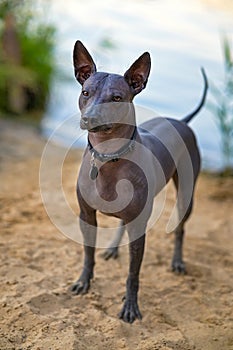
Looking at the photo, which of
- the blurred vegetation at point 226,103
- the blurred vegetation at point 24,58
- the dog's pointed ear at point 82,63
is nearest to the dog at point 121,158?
the dog's pointed ear at point 82,63

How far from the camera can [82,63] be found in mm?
2873

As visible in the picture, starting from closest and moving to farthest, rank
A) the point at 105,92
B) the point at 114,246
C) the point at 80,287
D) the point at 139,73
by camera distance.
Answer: the point at 105,92 → the point at 139,73 → the point at 80,287 → the point at 114,246

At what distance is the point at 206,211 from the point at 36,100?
4.14m

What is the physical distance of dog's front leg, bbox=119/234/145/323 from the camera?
3.08 metres

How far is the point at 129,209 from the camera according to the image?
2.93m

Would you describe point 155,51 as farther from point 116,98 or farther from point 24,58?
point 116,98

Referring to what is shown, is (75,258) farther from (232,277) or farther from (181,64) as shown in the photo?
(181,64)

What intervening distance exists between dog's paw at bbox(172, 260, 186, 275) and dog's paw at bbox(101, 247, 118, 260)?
0.40 m

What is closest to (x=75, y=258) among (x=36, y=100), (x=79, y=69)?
(x=79, y=69)

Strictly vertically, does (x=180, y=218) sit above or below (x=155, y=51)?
below

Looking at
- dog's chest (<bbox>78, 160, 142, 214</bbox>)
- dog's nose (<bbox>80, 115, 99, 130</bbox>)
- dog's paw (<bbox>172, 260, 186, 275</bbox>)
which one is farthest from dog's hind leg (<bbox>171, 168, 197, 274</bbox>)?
dog's nose (<bbox>80, 115, 99, 130</bbox>)

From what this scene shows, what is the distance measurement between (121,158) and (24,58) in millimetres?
5480

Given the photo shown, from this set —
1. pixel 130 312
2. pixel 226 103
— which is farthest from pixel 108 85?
pixel 226 103

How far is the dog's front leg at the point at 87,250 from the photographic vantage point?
10.6 feet
